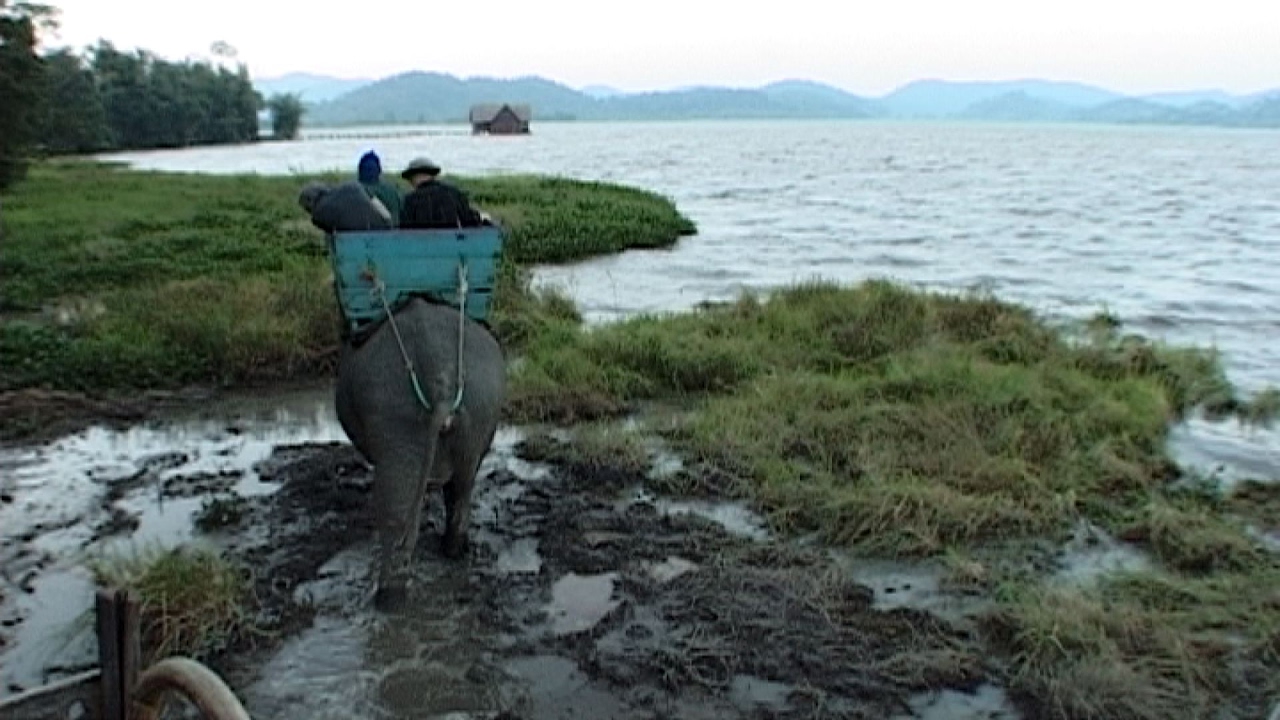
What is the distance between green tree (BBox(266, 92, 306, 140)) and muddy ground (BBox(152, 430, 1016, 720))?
378ft

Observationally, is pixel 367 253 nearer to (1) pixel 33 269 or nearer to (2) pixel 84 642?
(2) pixel 84 642

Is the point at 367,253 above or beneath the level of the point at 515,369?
above

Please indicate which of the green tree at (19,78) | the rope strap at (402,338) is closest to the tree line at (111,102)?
the green tree at (19,78)

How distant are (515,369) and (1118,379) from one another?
6194 mm

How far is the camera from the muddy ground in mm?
5785

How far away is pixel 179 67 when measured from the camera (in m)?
96.8

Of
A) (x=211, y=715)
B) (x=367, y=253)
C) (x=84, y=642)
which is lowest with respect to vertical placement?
(x=84, y=642)

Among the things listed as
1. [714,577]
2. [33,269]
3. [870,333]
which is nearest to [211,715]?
[714,577]

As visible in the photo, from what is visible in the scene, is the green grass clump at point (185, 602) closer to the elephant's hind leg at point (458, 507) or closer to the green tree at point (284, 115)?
the elephant's hind leg at point (458, 507)

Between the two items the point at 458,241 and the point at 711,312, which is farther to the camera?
the point at 711,312

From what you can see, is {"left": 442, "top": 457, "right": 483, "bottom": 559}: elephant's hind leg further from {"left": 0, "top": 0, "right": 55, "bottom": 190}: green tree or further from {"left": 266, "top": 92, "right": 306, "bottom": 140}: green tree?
{"left": 266, "top": 92, "right": 306, "bottom": 140}: green tree

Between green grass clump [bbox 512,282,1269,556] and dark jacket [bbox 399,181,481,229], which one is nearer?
dark jacket [bbox 399,181,481,229]

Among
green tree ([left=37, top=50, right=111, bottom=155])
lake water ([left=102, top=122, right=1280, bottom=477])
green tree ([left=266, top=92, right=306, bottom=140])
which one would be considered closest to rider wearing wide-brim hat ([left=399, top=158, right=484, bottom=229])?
lake water ([left=102, top=122, right=1280, bottom=477])

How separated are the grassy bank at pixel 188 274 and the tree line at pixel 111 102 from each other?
2.26 m
